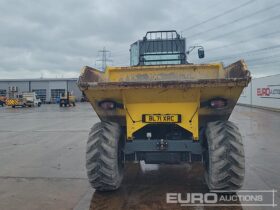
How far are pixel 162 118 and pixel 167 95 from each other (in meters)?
0.45

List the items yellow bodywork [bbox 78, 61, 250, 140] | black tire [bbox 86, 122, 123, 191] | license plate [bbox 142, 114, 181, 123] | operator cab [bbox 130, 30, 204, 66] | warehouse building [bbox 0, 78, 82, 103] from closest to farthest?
yellow bodywork [bbox 78, 61, 250, 140], black tire [bbox 86, 122, 123, 191], license plate [bbox 142, 114, 181, 123], operator cab [bbox 130, 30, 204, 66], warehouse building [bbox 0, 78, 82, 103]

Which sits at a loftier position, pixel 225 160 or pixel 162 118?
pixel 162 118

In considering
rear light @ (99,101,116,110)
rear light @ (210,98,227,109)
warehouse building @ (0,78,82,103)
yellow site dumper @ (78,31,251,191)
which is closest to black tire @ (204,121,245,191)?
yellow site dumper @ (78,31,251,191)

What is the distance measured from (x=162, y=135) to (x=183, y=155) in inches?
22.5

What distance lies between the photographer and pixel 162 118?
221 inches

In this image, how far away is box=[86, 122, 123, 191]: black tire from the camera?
17.8 ft

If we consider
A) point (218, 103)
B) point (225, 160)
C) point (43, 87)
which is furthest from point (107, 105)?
point (43, 87)

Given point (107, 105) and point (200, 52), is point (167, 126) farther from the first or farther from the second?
point (200, 52)

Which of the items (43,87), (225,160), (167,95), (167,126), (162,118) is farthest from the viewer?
(43,87)

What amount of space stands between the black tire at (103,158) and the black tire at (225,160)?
5.14ft

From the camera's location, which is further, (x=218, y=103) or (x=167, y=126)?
(x=167, y=126)

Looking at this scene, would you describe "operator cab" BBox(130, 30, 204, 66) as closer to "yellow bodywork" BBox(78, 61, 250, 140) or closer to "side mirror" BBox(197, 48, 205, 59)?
"side mirror" BBox(197, 48, 205, 59)

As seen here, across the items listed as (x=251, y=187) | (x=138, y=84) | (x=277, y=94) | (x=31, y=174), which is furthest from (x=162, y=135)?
(x=277, y=94)

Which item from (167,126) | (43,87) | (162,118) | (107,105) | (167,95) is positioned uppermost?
(43,87)
